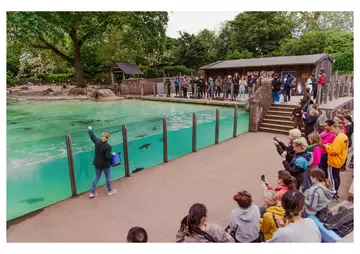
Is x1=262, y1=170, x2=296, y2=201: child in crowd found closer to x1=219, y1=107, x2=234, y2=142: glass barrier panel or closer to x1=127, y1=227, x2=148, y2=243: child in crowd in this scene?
x1=127, y1=227, x2=148, y2=243: child in crowd

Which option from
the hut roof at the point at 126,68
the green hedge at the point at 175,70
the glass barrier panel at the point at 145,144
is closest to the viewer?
the glass barrier panel at the point at 145,144

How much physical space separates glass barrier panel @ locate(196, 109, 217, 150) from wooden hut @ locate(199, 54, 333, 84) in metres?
10.7

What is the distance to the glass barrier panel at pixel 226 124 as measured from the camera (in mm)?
8415

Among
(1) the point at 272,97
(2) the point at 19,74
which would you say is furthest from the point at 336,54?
(2) the point at 19,74

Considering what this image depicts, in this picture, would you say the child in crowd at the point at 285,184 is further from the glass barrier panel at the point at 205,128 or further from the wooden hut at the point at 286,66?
the wooden hut at the point at 286,66

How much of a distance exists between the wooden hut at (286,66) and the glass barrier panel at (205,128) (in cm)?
1074

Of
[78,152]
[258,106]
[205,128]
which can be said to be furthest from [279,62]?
[78,152]

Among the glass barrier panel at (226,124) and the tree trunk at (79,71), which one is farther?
the tree trunk at (79,71)

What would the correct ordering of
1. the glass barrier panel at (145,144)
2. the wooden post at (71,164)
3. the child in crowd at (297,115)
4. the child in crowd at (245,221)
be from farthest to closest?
the child in crowd at (297,115), the glass barrier panel at (145,144), the wooden post at (71,164), the child in crowd at (245,221)

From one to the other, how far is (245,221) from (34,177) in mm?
3715

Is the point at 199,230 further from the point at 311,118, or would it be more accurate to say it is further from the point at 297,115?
the point at 297,115

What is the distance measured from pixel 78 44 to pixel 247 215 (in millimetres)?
27005

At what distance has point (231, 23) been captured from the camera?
3322 centimetres

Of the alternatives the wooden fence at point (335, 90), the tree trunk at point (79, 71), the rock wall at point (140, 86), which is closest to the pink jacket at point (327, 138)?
the wooden fence at point (335, 90)
